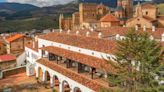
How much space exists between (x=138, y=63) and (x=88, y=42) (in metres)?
21.2

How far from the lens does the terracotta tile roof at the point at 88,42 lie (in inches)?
1492

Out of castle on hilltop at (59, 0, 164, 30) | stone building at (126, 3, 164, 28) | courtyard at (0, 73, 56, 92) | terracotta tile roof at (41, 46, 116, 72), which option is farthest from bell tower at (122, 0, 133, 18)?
courtyard at (0, 73, 56, 92)

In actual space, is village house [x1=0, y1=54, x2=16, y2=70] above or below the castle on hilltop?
below

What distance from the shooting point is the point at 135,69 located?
910 inches

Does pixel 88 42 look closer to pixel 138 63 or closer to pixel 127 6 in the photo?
pixel 138 63

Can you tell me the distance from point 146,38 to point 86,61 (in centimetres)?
1430

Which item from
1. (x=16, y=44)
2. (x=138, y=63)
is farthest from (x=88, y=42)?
(x=16, y=44)

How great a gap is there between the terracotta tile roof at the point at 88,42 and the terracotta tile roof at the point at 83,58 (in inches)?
58.9

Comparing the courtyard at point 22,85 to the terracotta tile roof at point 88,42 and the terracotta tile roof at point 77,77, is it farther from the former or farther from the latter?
the terracotta tile roof at point 88,42

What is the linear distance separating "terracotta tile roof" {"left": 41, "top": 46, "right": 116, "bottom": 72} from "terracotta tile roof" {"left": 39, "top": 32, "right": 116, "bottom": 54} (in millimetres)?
1497

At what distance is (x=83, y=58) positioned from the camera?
38.4 meters

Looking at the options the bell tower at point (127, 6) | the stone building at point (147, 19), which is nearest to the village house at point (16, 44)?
the stone building at point (147, 19)

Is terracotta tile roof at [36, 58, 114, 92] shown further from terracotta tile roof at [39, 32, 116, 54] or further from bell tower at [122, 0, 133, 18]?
bell tower at [122, 0, 133, 18]

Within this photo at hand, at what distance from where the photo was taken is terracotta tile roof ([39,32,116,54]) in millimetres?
37906
